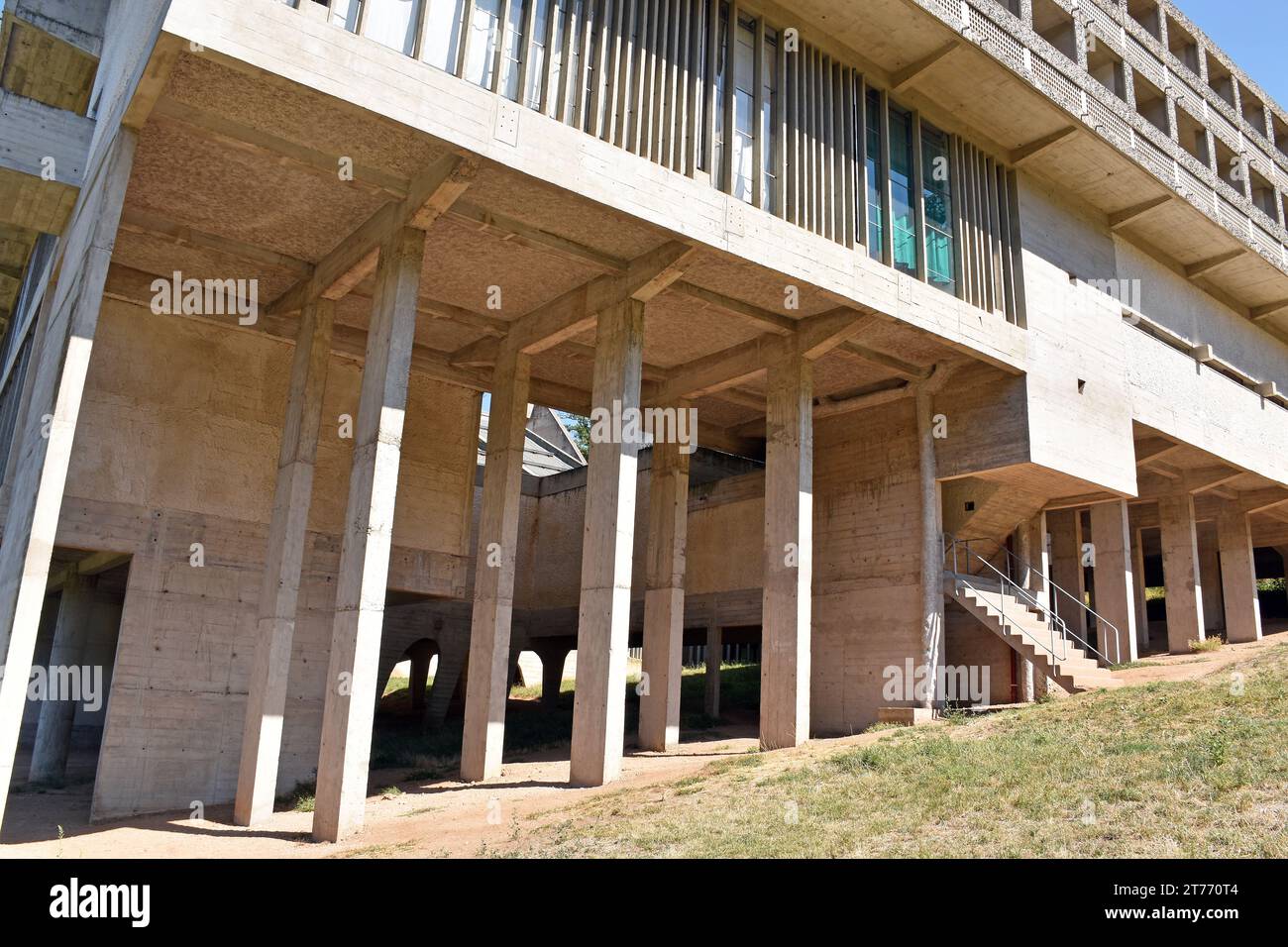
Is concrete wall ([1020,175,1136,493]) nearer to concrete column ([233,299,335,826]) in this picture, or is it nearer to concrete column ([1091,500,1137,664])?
concrete column ([1091,500,1137,664])

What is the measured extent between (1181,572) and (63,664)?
2861cm

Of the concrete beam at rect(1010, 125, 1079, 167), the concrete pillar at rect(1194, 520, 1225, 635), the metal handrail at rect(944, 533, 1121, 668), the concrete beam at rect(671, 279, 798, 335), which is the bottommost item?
the metal handrail at rect(944, 533, 1121, 668)

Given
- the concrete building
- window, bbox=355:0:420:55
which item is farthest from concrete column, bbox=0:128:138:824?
window, bbox=355:0:420:55

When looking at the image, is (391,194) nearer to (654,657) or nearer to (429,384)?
(429,384)

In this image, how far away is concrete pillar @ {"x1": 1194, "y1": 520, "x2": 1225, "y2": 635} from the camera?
34375 mm

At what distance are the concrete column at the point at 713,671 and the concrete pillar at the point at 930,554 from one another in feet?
23.6

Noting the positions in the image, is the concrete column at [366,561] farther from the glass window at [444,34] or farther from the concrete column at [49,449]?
the concrete column at [49,449]

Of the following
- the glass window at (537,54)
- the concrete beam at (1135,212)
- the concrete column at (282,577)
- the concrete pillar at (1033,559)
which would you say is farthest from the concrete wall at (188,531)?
the concrete beam at (1135,212)

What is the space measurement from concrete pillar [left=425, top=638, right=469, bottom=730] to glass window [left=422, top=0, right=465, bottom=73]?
18.8 m

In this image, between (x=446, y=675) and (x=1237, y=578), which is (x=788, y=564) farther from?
(x=1237, y=578)

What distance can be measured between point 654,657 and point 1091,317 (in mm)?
12522

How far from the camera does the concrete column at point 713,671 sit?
26188mm

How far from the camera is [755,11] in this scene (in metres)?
16.9

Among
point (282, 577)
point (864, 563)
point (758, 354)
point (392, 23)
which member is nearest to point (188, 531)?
point (282, 577)
